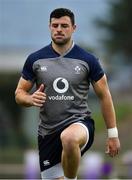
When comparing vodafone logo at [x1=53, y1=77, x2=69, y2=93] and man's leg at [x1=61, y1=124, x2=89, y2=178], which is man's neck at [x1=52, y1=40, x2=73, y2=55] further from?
man's leg at [x1=61, y1=124, x2=89, y2=178]

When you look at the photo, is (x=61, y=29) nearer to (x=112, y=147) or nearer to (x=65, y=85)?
(x=65, y=85)

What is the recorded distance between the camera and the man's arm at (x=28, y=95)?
9922 millimetres

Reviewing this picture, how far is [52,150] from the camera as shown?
1064cm

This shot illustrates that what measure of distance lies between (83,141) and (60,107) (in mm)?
459

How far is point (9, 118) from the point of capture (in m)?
43.1

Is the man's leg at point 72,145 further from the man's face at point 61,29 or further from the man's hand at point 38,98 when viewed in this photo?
the man's face at point 61,29

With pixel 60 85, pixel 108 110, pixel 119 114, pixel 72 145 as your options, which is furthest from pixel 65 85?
pixel 119 114

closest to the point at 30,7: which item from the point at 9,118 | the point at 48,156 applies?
the point at 9,118

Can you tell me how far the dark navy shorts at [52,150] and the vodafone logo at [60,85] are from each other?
37 centimetres

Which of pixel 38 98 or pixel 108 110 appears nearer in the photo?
pixel 38 98

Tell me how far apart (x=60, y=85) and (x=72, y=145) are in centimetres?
72

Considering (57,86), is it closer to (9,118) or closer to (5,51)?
(9,118)

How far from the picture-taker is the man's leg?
32.4ft

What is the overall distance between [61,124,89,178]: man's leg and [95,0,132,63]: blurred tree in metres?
59.5
